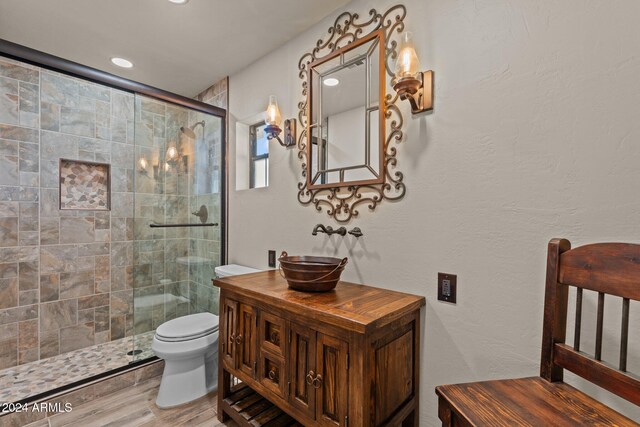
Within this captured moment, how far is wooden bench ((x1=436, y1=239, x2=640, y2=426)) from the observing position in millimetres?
778

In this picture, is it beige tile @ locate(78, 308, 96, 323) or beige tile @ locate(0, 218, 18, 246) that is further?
beige tile @ locate(78, 308, 96, 323)

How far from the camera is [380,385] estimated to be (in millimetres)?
1140

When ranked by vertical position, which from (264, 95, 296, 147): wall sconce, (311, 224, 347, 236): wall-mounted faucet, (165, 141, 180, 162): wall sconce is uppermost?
(264, 95, 296, 147): wall sconce

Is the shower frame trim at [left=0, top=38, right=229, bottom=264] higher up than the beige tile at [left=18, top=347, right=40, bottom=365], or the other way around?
the shower frame trim at [left=0, top=38, right=229, bottom=264]

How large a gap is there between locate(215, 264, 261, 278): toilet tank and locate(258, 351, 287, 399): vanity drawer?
0.91 m

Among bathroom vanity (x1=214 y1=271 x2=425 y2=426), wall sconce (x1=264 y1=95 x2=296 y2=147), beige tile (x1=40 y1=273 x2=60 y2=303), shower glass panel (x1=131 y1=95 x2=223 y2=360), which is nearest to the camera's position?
bathroom vanity (x1=214 y1=271 x2=425 y2=426)

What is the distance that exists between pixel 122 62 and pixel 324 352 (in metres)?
2.71

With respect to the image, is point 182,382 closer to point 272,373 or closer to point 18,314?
point 272,373

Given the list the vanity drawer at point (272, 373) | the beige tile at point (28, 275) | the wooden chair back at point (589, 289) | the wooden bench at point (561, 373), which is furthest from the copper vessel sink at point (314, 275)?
the beige tile at point (28, 275)

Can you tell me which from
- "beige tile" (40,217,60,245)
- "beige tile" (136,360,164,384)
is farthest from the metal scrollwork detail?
"beige tile" (40,217,60,245)

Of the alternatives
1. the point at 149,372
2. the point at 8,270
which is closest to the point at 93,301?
the point at 8,270

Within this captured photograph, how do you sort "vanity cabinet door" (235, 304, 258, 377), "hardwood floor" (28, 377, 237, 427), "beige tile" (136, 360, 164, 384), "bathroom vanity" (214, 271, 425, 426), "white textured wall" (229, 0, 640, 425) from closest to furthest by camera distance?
"white textured wall" (229, 0, 640, 425)
"bathroom vanity" (214, 271, 425, 426)
"vanity cabinet door" (235, 304, 258, 377)
"hardwood floor" (28, 377, 237, 427)
"beige tile" (136, 360, 164, 384)

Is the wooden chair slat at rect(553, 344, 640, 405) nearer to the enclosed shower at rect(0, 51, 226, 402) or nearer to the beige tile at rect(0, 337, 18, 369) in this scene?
the enclosed shower at rect(0, 51, 226, 402)

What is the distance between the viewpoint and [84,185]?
8.49 ft
